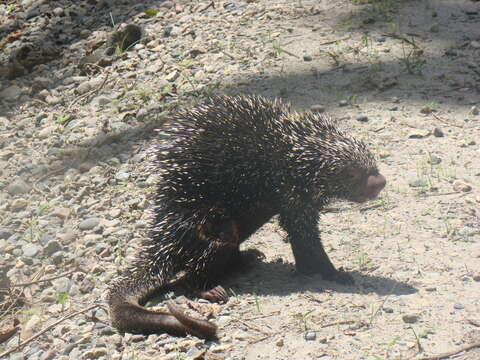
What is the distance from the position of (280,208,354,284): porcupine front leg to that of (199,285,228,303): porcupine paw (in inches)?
27.4

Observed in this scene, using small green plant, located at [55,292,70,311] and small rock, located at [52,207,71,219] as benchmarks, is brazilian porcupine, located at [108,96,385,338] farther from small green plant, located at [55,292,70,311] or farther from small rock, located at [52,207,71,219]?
small rock, located at [52,207,71,219]

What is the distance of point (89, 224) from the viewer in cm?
659

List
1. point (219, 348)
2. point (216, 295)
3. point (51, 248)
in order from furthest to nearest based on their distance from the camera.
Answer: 1. point (51, 248)
2. point (216, 295)
3. point (219, 348)

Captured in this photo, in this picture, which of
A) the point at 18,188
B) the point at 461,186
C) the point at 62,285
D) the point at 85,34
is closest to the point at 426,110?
the point at 461,186

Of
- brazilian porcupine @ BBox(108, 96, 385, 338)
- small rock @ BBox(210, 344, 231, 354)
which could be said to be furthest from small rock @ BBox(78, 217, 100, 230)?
small rock @ BBox(210, 344, 231, 354)

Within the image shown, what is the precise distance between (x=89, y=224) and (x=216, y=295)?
1984mm

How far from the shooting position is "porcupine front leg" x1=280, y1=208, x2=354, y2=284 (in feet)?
17.4

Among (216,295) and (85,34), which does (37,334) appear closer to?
(216,295)

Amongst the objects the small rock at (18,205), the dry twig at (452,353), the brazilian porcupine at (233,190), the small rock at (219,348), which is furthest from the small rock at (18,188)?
the dry twig at (452,353)

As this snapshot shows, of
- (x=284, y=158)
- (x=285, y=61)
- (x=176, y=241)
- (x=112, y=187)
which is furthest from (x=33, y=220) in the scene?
(x=285, y=61)

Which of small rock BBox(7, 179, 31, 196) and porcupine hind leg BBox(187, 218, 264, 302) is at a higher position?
porcupine hind leg BBox(187, 218, 264, 302)

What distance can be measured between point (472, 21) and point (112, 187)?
5.33 metres

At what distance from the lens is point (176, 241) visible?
17.3 feet

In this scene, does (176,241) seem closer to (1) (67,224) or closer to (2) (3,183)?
(1) (67,224)
